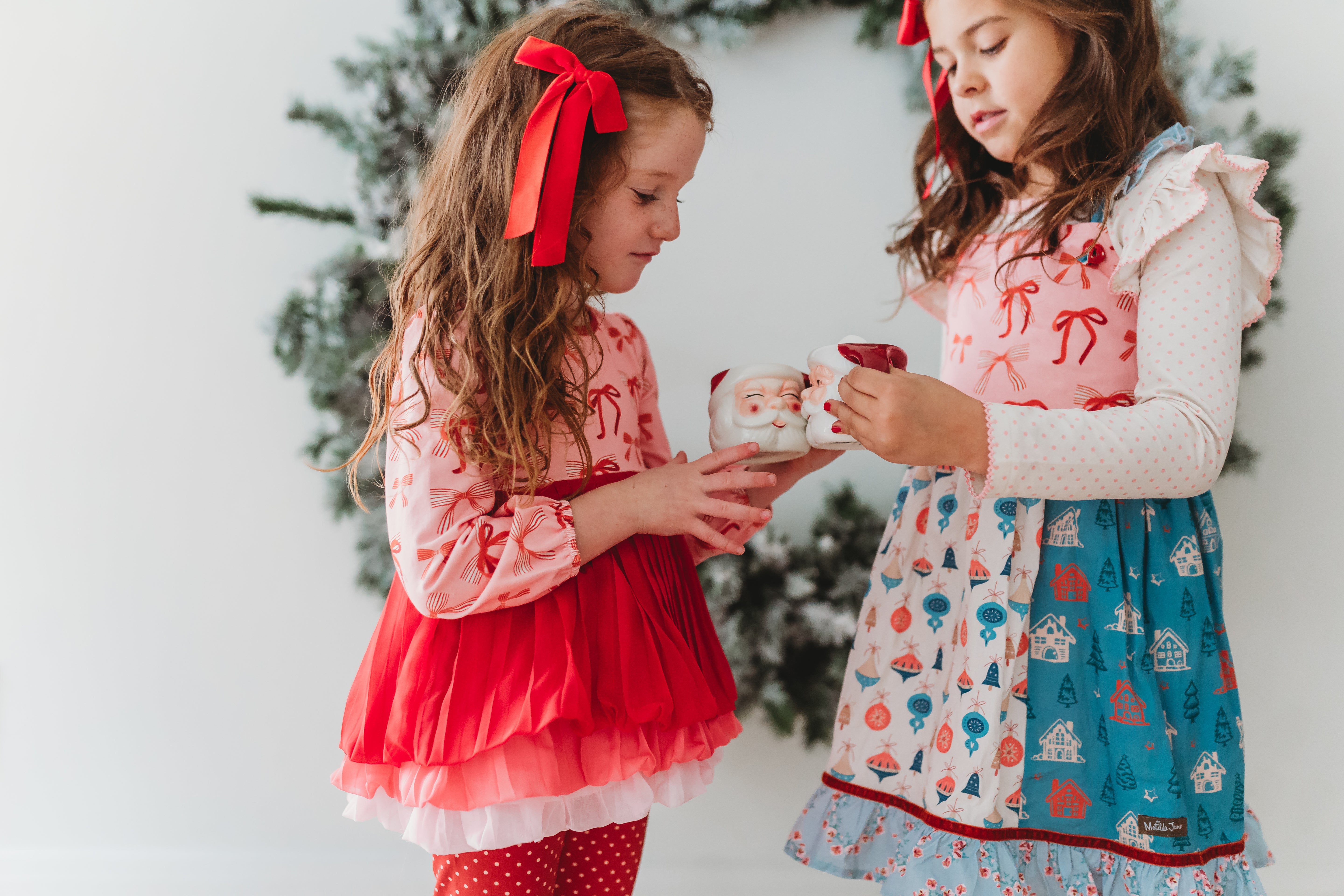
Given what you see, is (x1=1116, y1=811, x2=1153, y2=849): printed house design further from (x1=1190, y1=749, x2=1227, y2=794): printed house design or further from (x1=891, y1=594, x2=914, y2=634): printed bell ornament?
(x1=891, y1=594, x2=914, y2=634): printed bell ornament

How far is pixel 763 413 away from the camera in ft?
2.59

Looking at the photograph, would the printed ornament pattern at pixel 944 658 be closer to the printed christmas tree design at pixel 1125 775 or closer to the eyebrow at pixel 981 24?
the printed christmas tree design at pixel 1125 775

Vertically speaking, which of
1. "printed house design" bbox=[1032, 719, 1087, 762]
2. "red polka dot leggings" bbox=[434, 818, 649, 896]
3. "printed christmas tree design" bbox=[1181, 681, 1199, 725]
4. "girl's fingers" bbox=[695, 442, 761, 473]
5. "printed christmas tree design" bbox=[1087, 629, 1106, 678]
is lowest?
"red polka dot leggings" bbox=[434, 818, 649, 896]

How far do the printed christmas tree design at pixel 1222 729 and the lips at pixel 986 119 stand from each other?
0.64 m

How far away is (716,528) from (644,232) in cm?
33

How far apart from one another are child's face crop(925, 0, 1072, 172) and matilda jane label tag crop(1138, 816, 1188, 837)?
0.68 metres

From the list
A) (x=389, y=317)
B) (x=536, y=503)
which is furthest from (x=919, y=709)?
(x=389, y=317)

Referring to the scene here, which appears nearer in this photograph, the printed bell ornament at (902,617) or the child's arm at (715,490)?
the child's arm at (715,490)

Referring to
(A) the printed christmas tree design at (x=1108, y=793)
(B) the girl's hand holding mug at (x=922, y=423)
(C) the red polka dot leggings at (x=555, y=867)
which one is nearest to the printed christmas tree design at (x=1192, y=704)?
(A) the printed christmas tree design at (x=1108, y=793)

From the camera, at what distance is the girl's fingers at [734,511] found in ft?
2.55

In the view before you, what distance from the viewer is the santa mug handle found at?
78 cm

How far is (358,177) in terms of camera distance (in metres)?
1.18

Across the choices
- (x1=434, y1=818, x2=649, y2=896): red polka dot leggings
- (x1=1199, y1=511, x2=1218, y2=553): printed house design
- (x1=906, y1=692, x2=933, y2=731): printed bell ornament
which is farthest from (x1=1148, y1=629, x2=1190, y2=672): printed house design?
(x1=434, y1=818, x2=649, y2=896): red polka dot leggings

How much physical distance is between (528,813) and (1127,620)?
1.94ft
